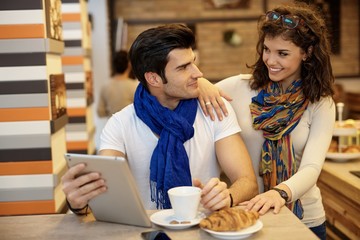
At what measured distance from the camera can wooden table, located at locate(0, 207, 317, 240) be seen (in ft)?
4.93

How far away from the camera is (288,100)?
2.28m

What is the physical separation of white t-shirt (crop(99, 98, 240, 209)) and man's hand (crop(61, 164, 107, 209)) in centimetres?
44

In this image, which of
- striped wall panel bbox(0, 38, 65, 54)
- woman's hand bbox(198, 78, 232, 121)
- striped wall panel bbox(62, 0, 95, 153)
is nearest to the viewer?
woman's hand bbox(198, 78, 232, 121)

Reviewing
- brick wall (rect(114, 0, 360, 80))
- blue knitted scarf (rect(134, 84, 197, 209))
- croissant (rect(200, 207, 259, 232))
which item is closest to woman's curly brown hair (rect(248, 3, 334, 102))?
blue knitted scarf (rect(134, 84, 197, 209))

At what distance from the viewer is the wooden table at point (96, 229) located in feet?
4.93

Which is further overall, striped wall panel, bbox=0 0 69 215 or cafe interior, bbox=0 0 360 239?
striped wall panel, bbox=0 0 69 215

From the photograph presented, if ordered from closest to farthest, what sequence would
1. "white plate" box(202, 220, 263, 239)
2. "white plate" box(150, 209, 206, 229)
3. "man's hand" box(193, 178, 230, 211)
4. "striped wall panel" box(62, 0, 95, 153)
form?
"white plate" box(202, 220, 263, 239) < "white plate" box(150, 209, 206, 229) < "man's hand" box(193, 178, 230, 211) < "striped wall panel" box(62, 0, 95, 153)

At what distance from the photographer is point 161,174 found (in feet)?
6.68

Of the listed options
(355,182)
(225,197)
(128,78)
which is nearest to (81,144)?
(128,78)

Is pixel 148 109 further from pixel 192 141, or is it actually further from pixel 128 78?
pixel 128 78

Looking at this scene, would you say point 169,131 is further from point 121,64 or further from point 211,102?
point 121,64

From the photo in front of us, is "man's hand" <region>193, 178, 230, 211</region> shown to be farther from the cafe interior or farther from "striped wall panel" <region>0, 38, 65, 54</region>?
"striped wall panel" <region>0, 38, 65, 54</region>

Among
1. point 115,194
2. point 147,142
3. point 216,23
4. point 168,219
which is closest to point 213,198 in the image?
point 168,219

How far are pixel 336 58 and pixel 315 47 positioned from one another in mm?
6617
